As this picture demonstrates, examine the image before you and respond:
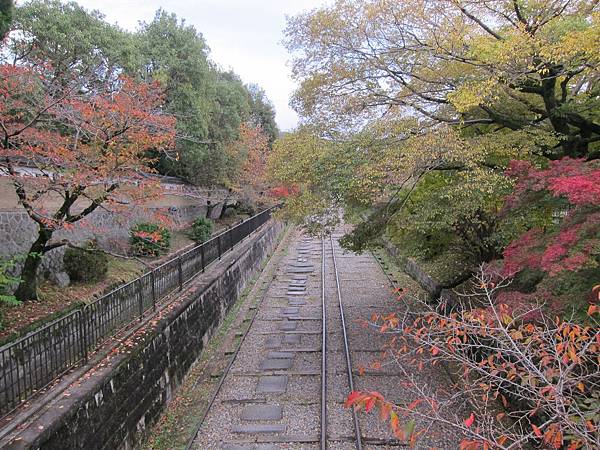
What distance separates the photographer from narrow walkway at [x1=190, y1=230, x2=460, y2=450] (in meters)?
7.17

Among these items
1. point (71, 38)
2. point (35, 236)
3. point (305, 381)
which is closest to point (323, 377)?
Answer: point (305, 381)

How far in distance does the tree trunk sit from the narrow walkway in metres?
4.75

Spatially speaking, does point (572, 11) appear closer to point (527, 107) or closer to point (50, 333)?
point (527, 107)

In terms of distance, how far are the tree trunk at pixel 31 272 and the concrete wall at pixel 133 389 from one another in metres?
3.06

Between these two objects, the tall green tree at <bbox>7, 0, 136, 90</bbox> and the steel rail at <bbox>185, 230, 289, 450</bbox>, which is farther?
the tall green tree at <bbox>7, 0, 136, 90</bbox>

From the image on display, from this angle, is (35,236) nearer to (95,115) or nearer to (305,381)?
(95,115)

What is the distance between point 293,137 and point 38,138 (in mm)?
5901

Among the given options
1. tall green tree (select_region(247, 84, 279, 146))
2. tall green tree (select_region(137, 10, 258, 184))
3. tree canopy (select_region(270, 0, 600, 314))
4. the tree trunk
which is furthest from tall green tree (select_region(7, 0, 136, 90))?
tall green tree (select_region(247, 84, 279, 146))

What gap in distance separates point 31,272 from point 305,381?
6.40m

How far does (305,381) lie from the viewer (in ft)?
30.7

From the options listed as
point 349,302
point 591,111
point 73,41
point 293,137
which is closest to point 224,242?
point 349,302

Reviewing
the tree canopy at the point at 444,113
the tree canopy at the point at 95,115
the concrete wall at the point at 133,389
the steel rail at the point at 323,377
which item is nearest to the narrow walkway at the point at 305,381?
the steel rail at the point at 323,377

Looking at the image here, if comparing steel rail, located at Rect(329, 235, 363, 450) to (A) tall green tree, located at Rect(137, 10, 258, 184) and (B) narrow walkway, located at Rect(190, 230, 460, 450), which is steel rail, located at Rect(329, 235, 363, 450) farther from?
(A) tall green tree, located at Rect(137, 10, 258, 184)

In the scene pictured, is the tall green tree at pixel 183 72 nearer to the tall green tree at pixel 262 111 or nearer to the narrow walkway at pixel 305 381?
the narrow walkway at pixel 305 381
